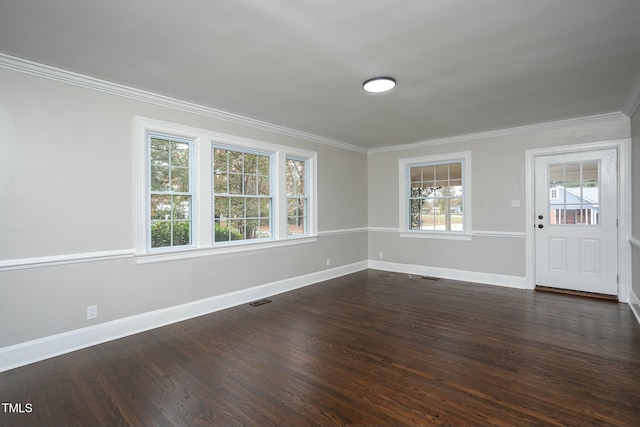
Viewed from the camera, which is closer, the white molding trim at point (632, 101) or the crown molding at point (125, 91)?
the crown molding at point (125, 91)

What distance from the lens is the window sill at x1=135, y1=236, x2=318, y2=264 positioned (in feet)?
11.4

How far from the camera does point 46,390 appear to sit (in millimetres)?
2326

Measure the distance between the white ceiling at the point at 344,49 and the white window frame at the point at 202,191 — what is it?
0.43m

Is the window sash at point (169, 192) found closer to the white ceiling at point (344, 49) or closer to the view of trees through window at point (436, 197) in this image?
the white ceiling at point (344, 49)

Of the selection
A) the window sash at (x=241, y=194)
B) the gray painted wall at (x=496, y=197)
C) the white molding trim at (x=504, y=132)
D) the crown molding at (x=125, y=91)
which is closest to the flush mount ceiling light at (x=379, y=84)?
the crown molding at (x=125, y=91)

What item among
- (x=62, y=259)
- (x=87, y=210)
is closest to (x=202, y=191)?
(x=87, y=210)

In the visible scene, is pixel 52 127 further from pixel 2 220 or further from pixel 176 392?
pixel 176 392

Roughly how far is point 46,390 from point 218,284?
1.98 metres

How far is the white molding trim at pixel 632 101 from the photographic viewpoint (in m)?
3.33

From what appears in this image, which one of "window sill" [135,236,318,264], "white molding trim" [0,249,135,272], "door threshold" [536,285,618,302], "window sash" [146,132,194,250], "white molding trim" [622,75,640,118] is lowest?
"door threshold" [536,285,618,302]

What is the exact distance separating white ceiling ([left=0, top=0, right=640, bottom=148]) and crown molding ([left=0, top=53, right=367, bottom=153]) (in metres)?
0.08

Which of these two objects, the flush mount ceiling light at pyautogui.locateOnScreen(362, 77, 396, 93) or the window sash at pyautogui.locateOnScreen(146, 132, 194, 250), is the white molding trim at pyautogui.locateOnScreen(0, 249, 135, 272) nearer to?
A: the window sash at pyautogui.locateOnScreen(146, 132, 194, 250)

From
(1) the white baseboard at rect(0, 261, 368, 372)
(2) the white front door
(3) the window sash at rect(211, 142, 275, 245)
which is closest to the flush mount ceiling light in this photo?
(3) the window sash at rect(211, 142, 275, 245)

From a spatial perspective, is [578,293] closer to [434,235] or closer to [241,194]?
[434,235]
